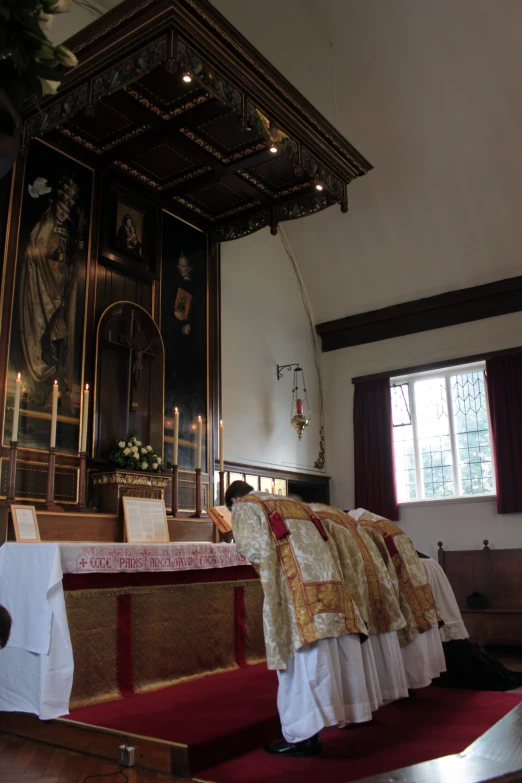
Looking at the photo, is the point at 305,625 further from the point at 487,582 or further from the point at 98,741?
the point at 487,582

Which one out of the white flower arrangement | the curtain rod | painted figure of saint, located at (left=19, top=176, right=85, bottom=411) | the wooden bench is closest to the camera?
painted figure of saint, located at (left=19, top=176, right=85, bottom=411)

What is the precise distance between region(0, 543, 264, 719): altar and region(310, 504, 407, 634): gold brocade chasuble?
131cm

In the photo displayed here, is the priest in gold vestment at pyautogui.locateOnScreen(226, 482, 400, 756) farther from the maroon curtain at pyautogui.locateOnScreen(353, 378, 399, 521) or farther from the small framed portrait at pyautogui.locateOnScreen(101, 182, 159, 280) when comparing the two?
the maroon curtain at pyautogui.locateOnScreen(353, 378, 399, 521)

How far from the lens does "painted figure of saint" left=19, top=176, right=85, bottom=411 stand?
6.34 metres

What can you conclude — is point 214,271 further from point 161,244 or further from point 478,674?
point 478,674

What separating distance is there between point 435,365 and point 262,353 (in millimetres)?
2809

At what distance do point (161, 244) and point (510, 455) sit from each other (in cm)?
572

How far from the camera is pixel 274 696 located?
163 inches

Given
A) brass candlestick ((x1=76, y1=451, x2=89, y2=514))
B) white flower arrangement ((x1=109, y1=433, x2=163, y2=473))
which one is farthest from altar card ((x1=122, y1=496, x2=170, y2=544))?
white flower arrangement ((x1=109, y1=433, x2=163, y2=473))

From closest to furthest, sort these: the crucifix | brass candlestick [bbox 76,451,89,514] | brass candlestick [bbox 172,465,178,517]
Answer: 1. brass candlestick [bbox 76,451,89,514]
2. brass candlestick [bbox 172,465,178,517]
3. the crucifix

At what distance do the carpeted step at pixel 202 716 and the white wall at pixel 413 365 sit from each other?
622 cm

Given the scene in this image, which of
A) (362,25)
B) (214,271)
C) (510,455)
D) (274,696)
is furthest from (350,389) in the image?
(274,696)

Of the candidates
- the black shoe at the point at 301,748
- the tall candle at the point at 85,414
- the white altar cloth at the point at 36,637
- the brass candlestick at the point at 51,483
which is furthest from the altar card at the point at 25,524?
the black shoe at the point at 301,748

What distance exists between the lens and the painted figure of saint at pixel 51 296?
6.34 m
